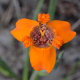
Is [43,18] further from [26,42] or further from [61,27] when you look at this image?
[26,42]

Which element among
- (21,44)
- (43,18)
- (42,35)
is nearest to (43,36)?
(42,35)

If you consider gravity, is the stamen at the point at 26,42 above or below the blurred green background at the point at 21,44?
above

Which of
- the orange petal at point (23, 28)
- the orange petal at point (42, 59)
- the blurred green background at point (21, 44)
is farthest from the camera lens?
the blurred green background at point (21, 44)

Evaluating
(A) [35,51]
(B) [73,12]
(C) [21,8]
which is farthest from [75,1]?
(A) [35,51]

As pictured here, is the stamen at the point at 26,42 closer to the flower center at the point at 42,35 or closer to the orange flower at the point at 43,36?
the orange flower at the point at 43,36

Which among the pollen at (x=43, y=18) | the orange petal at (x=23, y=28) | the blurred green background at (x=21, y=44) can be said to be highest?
the pollen at (x=43, y=18)

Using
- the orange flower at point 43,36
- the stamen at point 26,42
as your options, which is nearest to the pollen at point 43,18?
the orange flower at point 43,36

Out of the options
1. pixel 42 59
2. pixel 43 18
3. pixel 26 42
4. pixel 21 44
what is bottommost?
pixel 21 44

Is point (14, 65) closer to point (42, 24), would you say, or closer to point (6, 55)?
point (6, 55)
